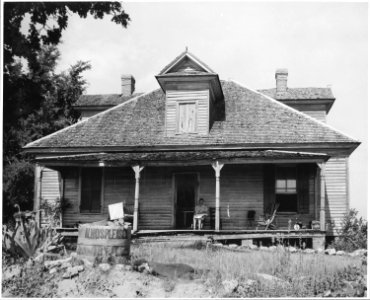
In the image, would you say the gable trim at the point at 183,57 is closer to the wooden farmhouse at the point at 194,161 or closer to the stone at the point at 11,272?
the wooden farmhouse at the point at 194,161

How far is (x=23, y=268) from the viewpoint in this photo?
10430mm

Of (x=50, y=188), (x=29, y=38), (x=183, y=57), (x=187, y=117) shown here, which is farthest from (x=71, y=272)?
(x=183, y=57)

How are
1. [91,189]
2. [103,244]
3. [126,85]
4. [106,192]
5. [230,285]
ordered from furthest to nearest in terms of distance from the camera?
[126,85] → [91,189] → [106,192] → [103,244] → [230,285]

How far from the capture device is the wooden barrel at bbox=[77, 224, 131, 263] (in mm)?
10672

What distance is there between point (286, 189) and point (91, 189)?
7322 mm

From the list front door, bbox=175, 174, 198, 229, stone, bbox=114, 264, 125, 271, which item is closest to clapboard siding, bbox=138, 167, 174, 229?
front door, bbox=175, 174, 198, 229

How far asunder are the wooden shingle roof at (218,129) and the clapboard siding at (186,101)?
0.32 metres

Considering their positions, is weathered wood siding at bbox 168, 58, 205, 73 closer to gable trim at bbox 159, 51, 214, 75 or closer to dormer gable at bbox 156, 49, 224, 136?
dormer gable at bbox 156, 49, 224, 136

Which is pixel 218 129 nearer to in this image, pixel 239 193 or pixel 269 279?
pixel 239 193

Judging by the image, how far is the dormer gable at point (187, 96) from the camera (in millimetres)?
19062

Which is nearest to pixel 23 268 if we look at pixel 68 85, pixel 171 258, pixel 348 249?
pixel 171 258

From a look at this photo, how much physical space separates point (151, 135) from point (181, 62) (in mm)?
2954

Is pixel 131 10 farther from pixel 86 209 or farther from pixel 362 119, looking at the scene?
pixel 86 209

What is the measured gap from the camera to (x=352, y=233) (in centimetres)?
1627
